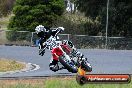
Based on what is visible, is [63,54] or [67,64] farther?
[67,64]

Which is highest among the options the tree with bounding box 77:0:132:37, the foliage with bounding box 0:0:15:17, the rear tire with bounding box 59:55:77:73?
the rear tire with bounding box 59:55:77:73

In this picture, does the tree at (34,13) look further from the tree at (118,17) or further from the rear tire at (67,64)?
the rear tire at (67,64)

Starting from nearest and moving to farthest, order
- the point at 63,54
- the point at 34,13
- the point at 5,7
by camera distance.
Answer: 1. the point at 63,54
2. the point at 34,13
3. the point at 5,7

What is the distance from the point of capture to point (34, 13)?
135 feet

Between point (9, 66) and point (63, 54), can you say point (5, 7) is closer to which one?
point (9, 66)

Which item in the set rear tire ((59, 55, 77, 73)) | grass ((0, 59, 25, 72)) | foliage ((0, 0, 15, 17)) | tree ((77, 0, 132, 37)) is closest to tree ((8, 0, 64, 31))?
tree ((77, 0, 132, 37))

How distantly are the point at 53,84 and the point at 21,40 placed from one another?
28807mm

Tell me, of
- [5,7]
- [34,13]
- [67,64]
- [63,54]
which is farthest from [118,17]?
[5,7]

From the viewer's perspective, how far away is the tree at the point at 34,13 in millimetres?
41344

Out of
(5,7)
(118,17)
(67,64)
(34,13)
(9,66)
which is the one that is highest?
(67,64)

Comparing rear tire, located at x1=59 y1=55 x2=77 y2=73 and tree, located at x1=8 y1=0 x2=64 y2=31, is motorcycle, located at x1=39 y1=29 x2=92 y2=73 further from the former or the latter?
tree, located at x1=8 y1=0 x2=64 y2=31

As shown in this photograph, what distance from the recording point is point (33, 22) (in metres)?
41.3

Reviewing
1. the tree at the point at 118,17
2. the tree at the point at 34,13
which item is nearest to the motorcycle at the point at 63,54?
the tree at the point at 118,17

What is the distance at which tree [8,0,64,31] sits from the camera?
136ft
